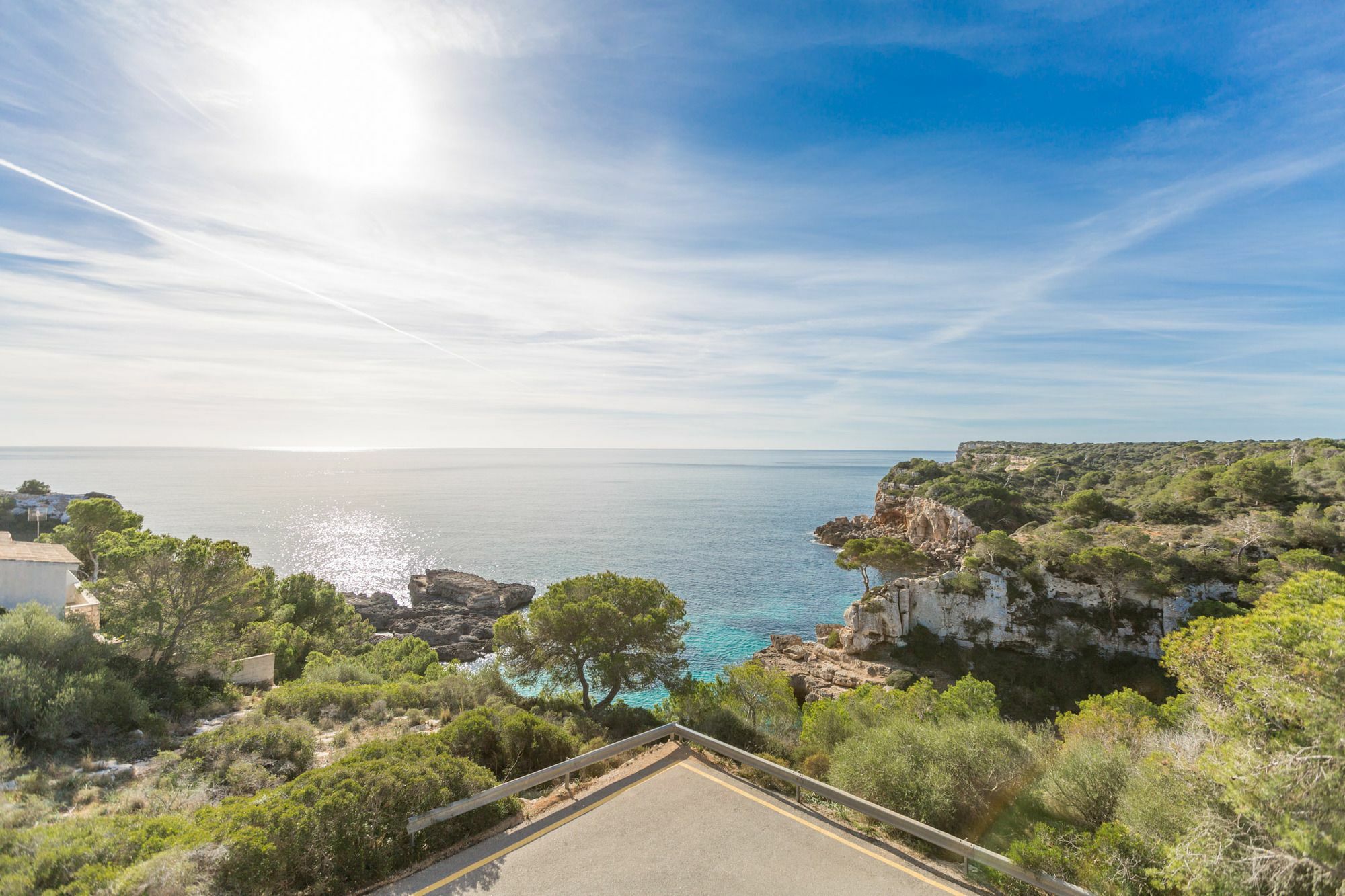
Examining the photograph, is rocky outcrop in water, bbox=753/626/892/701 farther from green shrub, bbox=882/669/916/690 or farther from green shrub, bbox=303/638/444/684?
green shrub, bbox=303/638/444/684

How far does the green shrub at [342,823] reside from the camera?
6.06 m

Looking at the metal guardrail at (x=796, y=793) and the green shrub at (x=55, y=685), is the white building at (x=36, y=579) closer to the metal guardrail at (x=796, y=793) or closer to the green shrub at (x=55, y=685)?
the green shrub at (x=55, y=685)

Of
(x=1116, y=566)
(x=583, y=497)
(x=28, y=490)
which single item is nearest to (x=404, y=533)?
(x=28, y=490)

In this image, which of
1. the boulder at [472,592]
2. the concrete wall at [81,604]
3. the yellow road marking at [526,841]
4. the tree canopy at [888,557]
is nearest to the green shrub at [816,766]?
the yellow road marking at [526,841]

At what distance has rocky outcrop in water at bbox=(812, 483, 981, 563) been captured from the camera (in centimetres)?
5422

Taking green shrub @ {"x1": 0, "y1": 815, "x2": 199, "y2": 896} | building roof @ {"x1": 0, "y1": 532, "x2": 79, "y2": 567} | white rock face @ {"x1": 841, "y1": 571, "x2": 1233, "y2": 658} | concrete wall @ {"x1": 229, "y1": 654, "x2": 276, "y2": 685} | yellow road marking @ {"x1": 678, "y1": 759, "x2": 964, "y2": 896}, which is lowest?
white rock face @ {"x1": 841, "y1": 571, "x2": 1233, "y2": 658}

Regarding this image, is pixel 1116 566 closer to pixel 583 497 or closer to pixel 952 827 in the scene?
pixel 952 827

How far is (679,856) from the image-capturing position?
6969 millimetres

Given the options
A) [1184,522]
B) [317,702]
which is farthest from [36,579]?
[1184,522]

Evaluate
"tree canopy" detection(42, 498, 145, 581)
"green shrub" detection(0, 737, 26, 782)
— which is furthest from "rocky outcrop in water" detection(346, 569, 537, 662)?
"green shrub" detection(0, 737, 26, 782)

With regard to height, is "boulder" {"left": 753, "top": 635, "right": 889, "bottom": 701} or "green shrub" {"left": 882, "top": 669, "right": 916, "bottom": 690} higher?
"green shrub" {"left": 882, "top": 669, "right": 916, "bottom": 690}

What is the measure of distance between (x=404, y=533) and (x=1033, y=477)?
89698mm

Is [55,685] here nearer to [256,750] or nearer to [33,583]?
[256,750]

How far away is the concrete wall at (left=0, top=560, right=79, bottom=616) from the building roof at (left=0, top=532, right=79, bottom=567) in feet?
0.53
